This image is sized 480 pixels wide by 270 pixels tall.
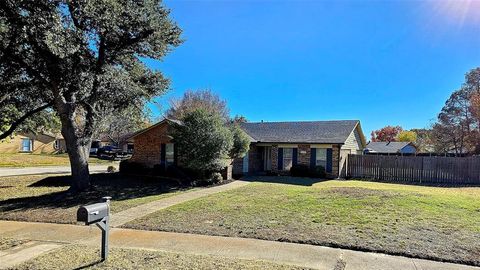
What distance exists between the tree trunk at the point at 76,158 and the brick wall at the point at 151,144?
6.93m

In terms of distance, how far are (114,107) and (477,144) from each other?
35.1 meters

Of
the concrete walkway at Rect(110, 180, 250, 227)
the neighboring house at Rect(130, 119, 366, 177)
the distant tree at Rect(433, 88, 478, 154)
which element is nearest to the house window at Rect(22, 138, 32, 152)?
the neighboring house at Rect(130, 119, 366, 177)

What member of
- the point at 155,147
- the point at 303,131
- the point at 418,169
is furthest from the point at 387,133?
the point at 155,147

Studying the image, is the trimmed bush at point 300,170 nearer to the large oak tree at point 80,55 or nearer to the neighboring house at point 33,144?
the large oak tree at point 80,55

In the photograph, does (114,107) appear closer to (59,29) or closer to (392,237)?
(59,29)

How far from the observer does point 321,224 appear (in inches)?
298

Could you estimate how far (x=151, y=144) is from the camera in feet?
69.2

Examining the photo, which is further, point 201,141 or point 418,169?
point 418,169

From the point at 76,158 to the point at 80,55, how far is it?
4.29 m

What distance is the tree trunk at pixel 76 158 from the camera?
13359 millimetres

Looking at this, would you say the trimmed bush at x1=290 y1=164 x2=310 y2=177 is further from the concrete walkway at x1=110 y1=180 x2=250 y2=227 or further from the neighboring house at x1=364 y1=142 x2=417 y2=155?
the neighboring house at x1=364 y1=142 x2=417 y2=155

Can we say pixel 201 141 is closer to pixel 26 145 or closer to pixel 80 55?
pixel 80 55

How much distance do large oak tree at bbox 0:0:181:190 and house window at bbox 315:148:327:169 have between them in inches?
483

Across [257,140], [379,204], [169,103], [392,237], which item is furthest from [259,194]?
[169,103]
